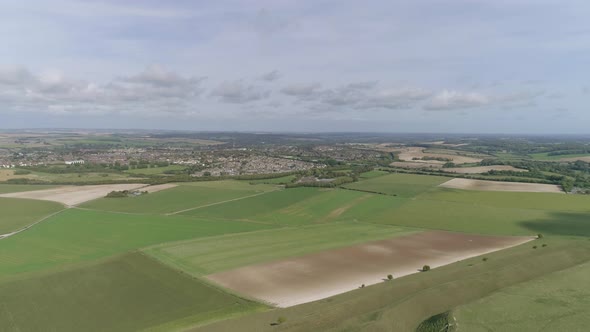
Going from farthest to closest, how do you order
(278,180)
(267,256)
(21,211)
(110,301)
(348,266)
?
(278,180)
(21,211)
(267,256)
(348,266)
(110,301)

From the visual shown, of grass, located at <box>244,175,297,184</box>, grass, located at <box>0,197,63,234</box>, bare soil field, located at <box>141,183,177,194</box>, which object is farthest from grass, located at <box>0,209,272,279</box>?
grass, located at <box>244,175,297,184</box>

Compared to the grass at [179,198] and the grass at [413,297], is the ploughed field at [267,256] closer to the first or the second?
the grass at [413,297]

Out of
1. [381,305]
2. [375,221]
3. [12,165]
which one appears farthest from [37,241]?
[12,165]

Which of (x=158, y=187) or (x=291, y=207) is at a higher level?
(x=158, y=187)

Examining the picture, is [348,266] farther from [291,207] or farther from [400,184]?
[400,184]

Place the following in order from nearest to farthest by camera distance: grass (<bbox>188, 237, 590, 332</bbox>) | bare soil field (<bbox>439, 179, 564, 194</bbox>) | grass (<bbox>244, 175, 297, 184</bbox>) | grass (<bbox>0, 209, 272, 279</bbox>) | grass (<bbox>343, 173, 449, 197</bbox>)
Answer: grass (<bbox>188, 237, 590, 332</bbox>), grass (<bbox>0, 209, 272, 279</bbox>), bare soil field (<bbox>439, 179, 564, 194</bbox>), grass (<bbox>343, 173, 449, 197</bbox>), grass (<bbox>244, 175, 297, 184</bbox>)

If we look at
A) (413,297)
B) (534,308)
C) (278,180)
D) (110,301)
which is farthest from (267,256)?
(278,180)

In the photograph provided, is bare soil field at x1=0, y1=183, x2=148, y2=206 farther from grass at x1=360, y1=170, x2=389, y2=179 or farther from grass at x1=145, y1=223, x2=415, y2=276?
grass at x1=360, y1=170, x2=389, y2=179

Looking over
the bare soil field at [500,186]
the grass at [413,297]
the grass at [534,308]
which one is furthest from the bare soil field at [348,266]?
the bare soil field at [500,186]
